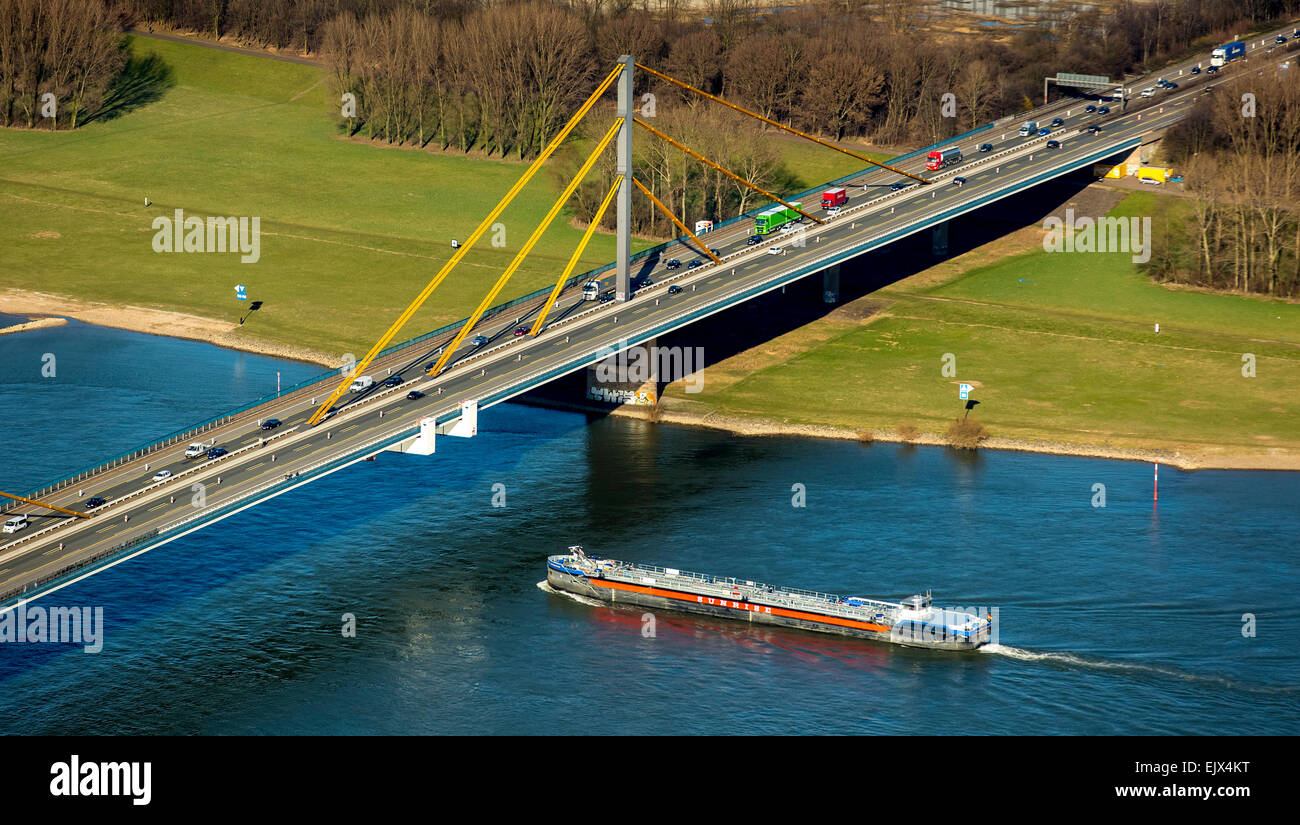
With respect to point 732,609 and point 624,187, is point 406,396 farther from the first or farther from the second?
point 732,609

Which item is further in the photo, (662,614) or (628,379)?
(628,379)

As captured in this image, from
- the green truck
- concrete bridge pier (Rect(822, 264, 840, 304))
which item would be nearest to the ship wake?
the green truck

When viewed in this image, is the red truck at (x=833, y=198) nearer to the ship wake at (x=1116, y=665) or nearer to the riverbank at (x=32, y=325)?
the riverbank at (x=32, y=325)

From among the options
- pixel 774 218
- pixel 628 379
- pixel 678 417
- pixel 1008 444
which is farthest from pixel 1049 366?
pixel 628 379

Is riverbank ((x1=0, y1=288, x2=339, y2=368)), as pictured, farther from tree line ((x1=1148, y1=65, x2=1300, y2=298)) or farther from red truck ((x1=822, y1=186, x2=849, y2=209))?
tree line ((x1=1148, y1=65, x2=1300, y2=298))

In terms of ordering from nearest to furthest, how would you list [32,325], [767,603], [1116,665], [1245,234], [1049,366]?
[1116,665], [767,603], [1049,366], [1245,234], [32,325]
